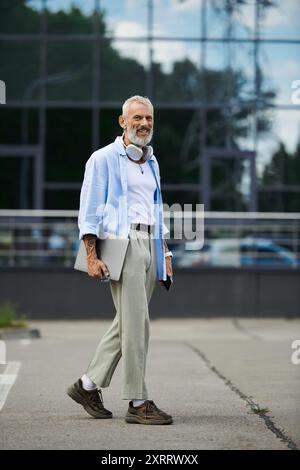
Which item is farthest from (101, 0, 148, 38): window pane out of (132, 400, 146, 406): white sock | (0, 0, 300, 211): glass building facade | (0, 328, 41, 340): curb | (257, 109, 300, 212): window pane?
(132, 400, 146, 406): white sock

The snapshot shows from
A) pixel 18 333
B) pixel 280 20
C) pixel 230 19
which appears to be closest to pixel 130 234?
pixel 18 333

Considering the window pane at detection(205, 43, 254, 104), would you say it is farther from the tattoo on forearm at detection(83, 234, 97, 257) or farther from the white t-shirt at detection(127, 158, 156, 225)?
the tattoo on forearm at detection(83, 234, 97, 257)

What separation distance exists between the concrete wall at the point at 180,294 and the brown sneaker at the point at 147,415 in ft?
45.8

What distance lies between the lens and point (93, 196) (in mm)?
8375

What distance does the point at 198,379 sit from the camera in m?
11.5

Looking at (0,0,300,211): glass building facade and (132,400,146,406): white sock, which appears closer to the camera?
(132,400,146,406): white sock

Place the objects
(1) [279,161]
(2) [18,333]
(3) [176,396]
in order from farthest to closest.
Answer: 1. (1) [279,161]
2. (2) [18,333]
3. (3) [176,396]

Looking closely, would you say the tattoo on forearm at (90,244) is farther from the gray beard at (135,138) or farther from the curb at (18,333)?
the curb at (18,333)

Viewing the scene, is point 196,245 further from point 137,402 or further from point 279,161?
point 137,402

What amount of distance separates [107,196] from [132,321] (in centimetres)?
81

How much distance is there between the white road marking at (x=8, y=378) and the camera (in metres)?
10.2

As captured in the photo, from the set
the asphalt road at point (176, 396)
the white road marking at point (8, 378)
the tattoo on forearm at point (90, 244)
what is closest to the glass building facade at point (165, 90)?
the asphalt road at point (176, 396)

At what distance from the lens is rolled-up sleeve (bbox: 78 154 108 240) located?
834cm

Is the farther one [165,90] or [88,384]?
[165,90]
